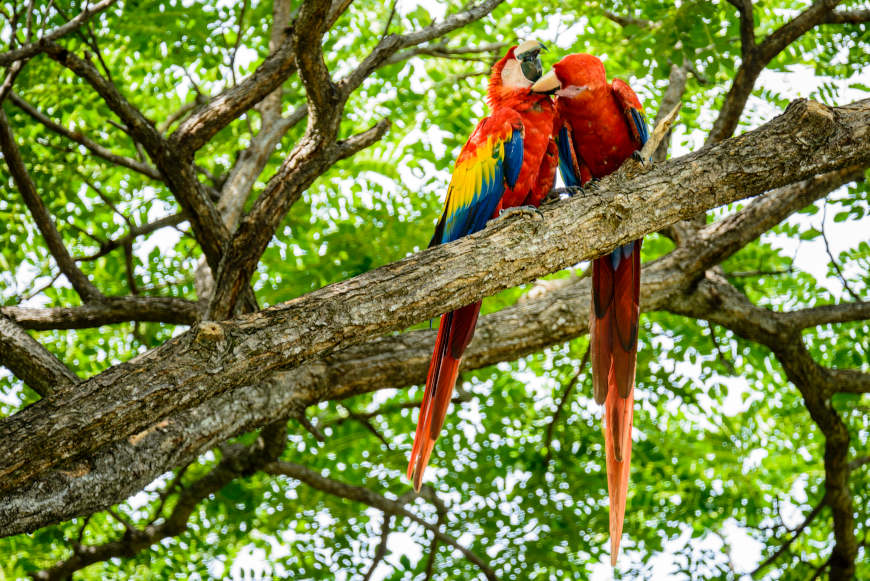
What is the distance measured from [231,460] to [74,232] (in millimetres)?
1537

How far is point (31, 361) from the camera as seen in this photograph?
2.72 meters

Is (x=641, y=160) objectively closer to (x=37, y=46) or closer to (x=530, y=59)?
(x=530, y=59)

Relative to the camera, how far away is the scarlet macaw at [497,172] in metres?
2.74

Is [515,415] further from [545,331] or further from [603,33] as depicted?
[603,33]

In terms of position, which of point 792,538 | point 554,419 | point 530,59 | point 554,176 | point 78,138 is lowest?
point 792,538

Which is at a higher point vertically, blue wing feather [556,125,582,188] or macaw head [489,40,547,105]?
macaw head [489,40,547,105]

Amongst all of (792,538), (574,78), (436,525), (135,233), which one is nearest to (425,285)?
(574,78)

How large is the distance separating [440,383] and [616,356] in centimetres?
64

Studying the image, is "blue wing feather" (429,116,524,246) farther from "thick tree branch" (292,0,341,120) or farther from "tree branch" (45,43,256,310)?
"tree branch" (45,43,256,310)

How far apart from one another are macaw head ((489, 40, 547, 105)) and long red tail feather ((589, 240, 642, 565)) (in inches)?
29.9

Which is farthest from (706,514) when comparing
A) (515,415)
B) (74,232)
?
(74,232)

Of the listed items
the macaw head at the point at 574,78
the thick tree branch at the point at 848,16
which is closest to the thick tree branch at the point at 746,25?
the thick tree branch at the point at 848,16

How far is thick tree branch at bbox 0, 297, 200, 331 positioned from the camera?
338 centimetres

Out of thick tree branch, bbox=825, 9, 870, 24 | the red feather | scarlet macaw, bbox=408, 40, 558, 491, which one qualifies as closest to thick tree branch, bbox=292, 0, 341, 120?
scarlet macaw, bbox=408, 40, 558, 491
